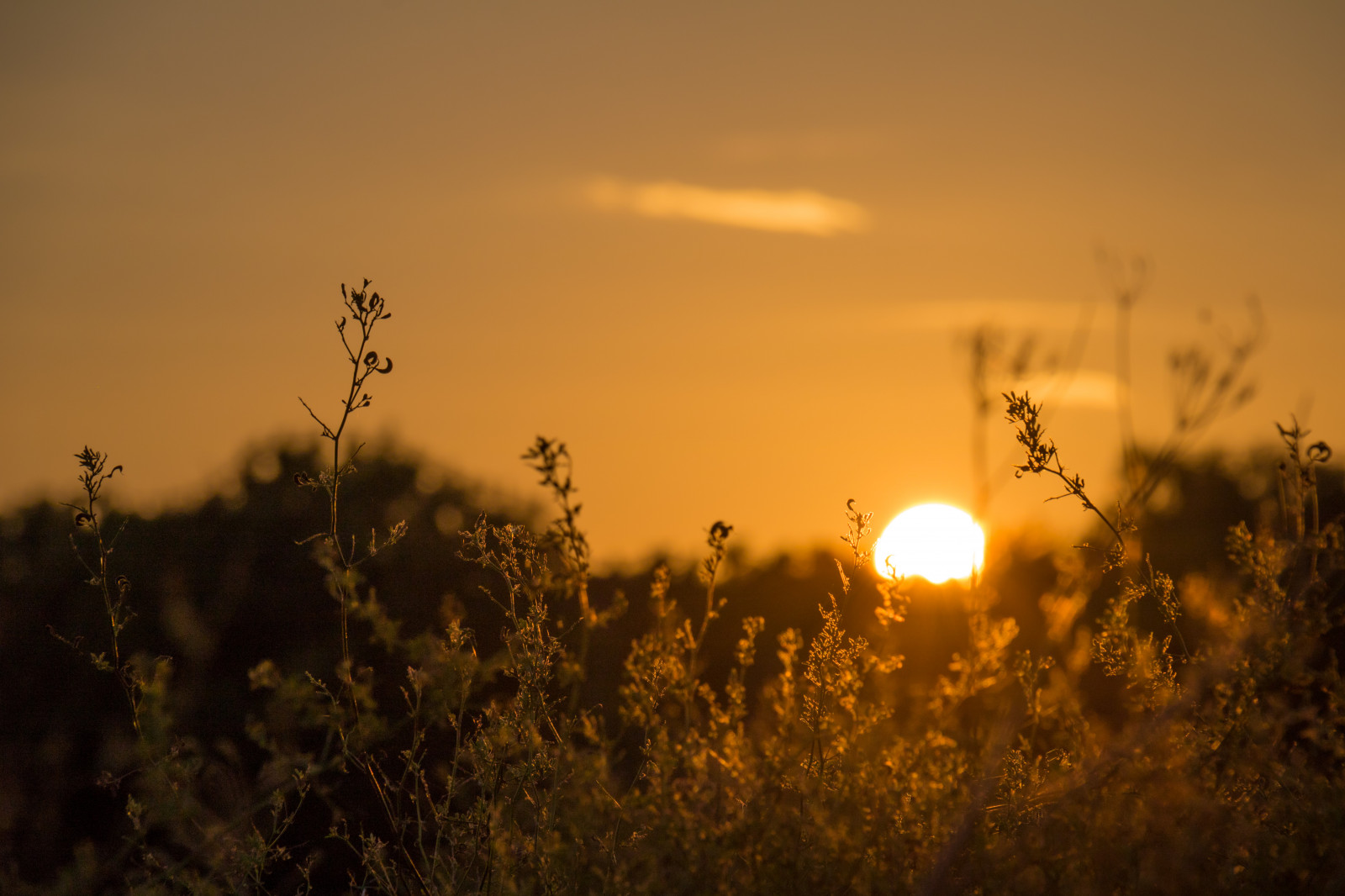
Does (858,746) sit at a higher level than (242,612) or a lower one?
higher

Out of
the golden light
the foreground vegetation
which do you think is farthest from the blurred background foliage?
the golden light

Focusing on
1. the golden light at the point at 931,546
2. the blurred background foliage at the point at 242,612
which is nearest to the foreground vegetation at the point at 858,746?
the golden light at the point at 931,546

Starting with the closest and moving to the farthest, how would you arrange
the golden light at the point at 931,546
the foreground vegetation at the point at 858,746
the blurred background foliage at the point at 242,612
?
the foreground vegetation at the point at 858,746 < the golden light at the point at 931,546 < the blurred background foliage at the point at 242,612

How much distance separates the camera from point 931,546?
3.27m

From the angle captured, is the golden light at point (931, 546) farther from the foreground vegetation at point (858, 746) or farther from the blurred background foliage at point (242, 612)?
the blurred background foliage at point (242, 612)

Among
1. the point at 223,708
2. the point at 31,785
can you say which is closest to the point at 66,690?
the point at 31,785

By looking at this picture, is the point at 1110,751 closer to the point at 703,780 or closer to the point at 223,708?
the point at 703,780

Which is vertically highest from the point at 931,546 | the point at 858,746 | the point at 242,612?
the point at 931,546

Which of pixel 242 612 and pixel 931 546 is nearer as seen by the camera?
pixel 931 546

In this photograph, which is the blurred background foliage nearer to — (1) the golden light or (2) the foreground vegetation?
(2) the foreground vegetation

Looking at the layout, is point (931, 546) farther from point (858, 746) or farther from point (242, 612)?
point (242, 612)

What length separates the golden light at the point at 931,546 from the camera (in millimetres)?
3000

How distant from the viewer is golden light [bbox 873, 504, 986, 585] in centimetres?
300

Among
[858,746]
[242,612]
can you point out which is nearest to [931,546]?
[858,746]
